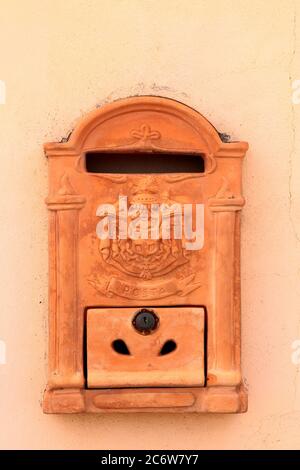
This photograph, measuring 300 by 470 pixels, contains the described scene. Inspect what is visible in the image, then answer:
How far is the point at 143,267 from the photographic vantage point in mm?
1931

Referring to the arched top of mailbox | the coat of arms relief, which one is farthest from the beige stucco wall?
the coat of arms relief

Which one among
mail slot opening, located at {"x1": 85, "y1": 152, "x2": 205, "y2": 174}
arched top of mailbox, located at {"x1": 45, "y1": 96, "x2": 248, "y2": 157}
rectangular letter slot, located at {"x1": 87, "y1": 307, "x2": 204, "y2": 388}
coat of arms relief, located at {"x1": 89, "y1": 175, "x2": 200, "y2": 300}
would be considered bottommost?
rectangular letter slot, located at {"x1": 87, "y1": 307, "x2": 204, "y2": 388}

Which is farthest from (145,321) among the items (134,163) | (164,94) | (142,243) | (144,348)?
(164,94)

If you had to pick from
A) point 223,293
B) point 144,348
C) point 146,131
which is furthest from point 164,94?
point 144,348

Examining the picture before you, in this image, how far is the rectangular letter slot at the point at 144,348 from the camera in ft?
6.32

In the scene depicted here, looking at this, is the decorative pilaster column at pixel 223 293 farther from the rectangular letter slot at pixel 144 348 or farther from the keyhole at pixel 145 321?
the keyhole at pixel 145 321

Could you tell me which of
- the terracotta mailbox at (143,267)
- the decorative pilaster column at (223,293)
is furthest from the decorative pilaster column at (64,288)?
the decorative pilaster column at (223,293)

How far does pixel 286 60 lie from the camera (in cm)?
201

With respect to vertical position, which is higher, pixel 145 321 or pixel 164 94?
pixel 164 94

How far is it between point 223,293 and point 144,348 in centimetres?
26

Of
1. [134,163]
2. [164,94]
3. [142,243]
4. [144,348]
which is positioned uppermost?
[164,94]

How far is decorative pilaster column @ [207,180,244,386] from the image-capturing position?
193 cm

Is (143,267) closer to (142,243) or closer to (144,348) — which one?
(142,243)

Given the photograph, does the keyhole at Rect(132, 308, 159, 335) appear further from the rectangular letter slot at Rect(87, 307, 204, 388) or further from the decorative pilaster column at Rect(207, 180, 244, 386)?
the decorative pilaster column at Rect(207, 180, 244, 386)
